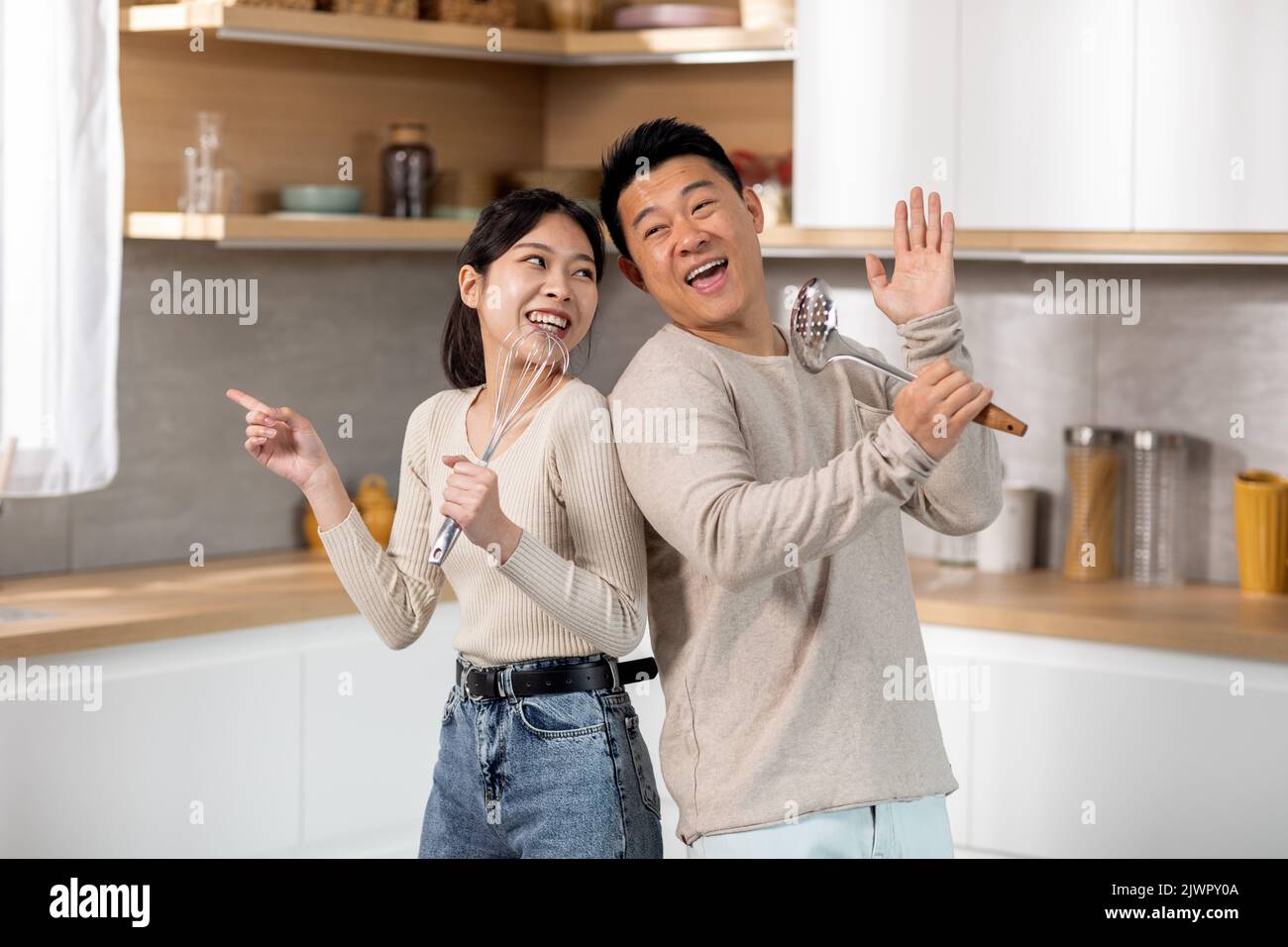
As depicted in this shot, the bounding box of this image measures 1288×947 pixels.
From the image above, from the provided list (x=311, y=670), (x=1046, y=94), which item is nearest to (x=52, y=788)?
(x=311, y=670)

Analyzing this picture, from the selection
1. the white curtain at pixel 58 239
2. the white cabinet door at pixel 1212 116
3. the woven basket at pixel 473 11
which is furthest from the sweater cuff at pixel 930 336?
the woven basket at pixel 473 11

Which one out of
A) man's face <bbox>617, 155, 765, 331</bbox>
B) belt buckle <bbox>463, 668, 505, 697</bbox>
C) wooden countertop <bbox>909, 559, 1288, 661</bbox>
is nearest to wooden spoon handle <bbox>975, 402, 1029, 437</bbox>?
man's face <bbox>617, 155, 765, 331</bbox>

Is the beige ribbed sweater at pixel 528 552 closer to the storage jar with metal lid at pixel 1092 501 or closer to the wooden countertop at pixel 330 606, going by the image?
A: the wooden countertop at pixel 330 606

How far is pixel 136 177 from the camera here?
291cm

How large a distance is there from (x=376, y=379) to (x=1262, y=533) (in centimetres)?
163

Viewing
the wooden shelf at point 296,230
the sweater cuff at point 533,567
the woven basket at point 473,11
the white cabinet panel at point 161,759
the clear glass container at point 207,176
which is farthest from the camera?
the woven basket at point 473,11

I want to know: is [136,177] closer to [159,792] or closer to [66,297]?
[66,297]

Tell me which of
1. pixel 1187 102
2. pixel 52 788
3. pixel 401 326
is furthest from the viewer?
pixel 401 326

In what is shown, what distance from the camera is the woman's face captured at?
1.49 m

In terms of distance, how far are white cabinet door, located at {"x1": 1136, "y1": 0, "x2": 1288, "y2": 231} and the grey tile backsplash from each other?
0.33 m

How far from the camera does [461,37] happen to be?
2986mm

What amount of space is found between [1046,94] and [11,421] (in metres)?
1.69

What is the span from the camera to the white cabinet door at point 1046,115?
8.70 feet

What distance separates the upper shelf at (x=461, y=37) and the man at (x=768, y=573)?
4.84 feet
